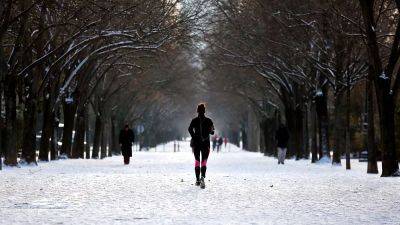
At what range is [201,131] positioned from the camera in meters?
16.6

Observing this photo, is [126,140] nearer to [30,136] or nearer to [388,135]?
[30,136]

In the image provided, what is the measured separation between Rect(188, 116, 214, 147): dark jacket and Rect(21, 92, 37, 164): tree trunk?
41.9ft

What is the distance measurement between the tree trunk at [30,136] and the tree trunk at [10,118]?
194cm

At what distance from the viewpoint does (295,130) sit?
4044 cm

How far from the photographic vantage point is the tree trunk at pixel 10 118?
25531mm

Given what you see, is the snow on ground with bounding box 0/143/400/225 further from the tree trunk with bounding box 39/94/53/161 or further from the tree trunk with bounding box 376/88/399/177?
the tree trunk with bounding box 39/94/53/161

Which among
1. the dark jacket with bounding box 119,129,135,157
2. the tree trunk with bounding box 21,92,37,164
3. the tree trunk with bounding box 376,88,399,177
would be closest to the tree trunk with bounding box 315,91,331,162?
the dark jacket with bounding box 119,129,135,157

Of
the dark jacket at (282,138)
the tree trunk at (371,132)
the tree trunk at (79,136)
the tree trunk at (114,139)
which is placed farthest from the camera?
the tree trunk at (114,139)

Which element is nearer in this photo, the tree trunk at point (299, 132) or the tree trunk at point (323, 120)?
the tree trunk at point (323, 120)

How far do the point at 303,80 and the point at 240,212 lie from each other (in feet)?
86.1

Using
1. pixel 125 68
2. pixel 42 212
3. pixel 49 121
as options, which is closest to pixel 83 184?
pixel 42 212

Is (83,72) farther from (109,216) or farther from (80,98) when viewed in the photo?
(109,216)

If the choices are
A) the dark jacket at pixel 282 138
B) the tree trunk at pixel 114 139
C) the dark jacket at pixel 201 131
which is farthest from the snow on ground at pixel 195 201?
the tree trunk at pixel 114 139

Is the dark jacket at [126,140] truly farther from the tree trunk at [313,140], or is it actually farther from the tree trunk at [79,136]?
the tree trunk at [79,136]
